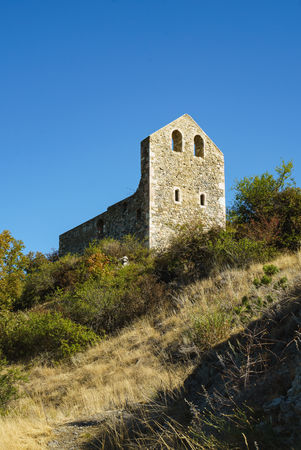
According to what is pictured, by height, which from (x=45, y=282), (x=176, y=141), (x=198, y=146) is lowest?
(x=45, y=282)

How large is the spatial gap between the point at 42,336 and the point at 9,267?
2768mm

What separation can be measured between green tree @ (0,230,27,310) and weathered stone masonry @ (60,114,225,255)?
21.5ft

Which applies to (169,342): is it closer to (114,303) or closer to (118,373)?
(118,373)

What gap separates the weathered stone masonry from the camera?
1955 centimetres

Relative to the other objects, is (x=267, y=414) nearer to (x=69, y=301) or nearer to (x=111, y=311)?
(x=111, y=311)

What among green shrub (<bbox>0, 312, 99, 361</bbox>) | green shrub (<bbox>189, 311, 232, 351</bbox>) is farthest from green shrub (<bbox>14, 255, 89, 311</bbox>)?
green shrub (<bbox>189, 311, 232, 351</bbox>)

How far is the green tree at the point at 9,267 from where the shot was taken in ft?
45.5

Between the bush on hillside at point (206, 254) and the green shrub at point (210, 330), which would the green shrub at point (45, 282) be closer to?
the bush on hillside at point (206, 254)

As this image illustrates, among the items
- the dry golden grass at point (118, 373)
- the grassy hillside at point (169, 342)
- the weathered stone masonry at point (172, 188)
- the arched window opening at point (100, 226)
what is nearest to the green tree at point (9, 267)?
the grassy hillside at point (169, 342)

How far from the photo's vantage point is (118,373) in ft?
30.5

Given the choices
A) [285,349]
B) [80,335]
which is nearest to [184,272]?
[80,335]

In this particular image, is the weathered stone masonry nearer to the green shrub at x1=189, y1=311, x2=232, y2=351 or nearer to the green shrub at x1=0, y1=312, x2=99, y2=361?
the green shrub at x1=0, y1=312, x2=99, y2=361

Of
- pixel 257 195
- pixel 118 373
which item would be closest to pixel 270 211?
pixel 257 195

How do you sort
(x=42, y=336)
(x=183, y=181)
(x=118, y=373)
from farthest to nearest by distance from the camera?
(x=183, y=181) < (x=42, y=336) < (x=118, y=373)
